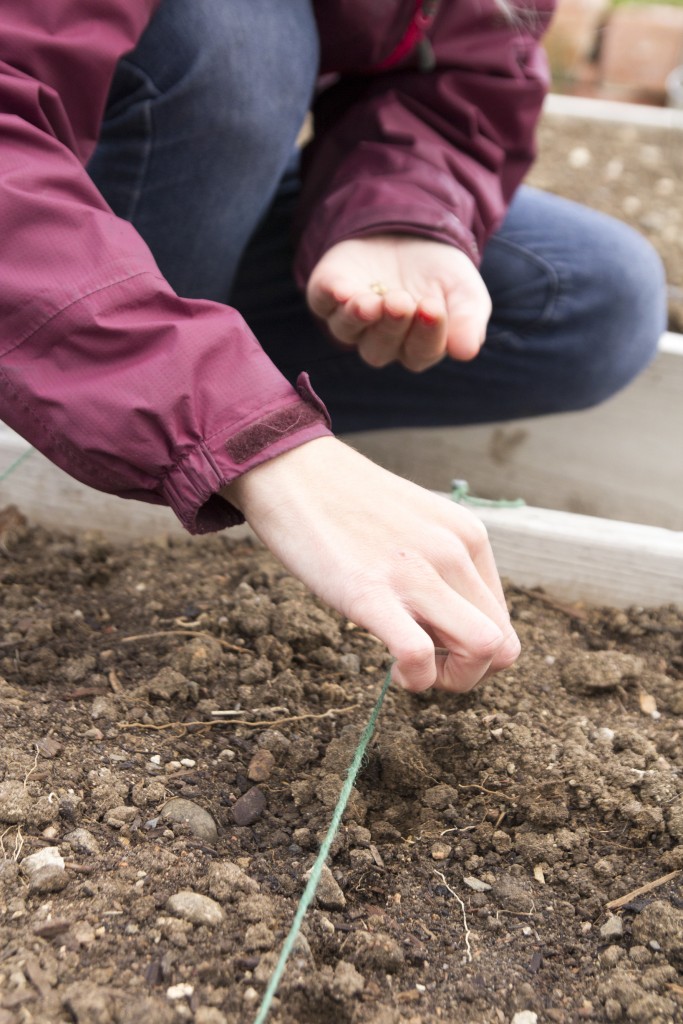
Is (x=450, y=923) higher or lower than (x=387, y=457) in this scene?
higher

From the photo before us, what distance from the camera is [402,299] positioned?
1325 mm

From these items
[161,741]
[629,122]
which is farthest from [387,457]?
[629,122]

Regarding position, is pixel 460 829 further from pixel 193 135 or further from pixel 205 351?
pixel 193 135

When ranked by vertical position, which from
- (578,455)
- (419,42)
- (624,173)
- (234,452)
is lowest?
(578,455)

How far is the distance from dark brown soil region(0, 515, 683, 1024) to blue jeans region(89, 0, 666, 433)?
1.71ft

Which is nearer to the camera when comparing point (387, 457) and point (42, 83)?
point (42, 83)

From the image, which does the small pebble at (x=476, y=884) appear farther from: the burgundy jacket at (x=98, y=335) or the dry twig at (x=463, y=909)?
the burgundy jacket at (x=98, y=335)

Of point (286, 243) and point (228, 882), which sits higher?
point (286, 243)

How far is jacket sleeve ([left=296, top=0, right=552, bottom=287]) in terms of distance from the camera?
1521mm

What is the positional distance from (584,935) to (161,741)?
1.76 ft

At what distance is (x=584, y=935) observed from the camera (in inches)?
41.6

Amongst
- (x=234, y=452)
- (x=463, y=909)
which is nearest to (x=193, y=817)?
(x=463, y=909)

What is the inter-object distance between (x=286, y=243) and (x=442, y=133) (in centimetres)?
35

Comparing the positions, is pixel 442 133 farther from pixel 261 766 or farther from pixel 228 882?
→ pixel 228 882
